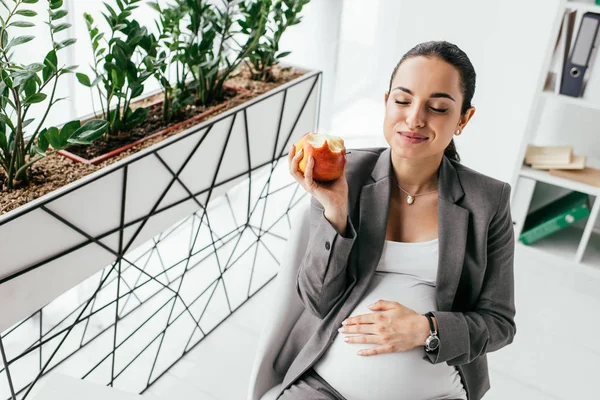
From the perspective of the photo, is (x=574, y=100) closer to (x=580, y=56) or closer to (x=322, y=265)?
(x=580, y=56)

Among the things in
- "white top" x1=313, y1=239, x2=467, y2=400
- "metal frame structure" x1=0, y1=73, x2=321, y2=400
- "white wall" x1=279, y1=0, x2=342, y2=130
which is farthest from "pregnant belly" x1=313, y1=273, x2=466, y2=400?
"white wall" x1=279, y1=0, x2=342, y2=130

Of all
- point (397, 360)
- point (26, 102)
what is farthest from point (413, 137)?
point (26, 102)

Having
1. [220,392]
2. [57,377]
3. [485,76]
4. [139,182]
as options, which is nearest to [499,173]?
[485,76]

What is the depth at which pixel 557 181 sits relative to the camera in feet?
8.09

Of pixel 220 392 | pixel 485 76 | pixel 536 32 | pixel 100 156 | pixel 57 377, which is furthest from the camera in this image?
pixel 485 76

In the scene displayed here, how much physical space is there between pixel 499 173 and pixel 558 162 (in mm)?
559

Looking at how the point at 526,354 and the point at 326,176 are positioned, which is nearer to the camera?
the point at 326,176

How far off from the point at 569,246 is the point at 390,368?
5.61ft

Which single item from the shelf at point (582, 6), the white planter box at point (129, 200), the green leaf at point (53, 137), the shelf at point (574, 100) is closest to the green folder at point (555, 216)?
the shelf at point (574, 100)

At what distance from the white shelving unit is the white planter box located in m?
1.00

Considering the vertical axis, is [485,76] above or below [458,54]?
below

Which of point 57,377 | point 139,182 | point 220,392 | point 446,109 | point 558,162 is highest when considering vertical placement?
point 446,109

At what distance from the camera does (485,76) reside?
2961mm

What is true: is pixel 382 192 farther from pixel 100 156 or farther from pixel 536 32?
pixel 536 32
